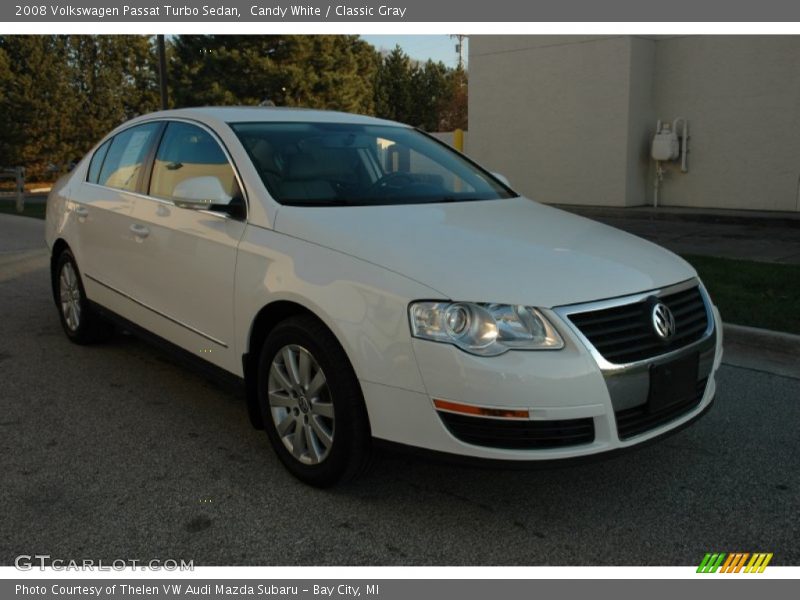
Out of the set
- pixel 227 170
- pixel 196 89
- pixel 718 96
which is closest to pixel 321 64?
pixel 196 89

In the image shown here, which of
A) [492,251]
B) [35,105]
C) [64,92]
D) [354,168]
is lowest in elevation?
[492,251]

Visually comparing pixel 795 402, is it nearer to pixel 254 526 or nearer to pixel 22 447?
pixel 254 526

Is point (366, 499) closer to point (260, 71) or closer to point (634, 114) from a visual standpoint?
point (634, 114)

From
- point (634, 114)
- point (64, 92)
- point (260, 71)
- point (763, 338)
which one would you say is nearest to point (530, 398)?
point (763, 338)

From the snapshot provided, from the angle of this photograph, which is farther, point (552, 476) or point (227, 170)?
point (227, 170)

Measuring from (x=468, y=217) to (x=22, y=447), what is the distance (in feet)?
8.02

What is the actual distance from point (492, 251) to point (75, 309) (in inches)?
146

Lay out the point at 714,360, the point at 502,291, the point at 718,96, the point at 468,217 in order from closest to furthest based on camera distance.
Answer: the point at 502,291 → the point at 714,360 → the point at 468,217 → the point at 718,96

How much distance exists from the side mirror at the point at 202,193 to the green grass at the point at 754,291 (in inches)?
151

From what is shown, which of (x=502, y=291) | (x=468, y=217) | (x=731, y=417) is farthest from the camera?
(x=731, y=417)

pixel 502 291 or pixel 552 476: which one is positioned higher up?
pixel 502 291

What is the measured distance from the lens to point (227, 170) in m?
3.92

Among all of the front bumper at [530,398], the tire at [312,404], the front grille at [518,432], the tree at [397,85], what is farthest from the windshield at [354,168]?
the tree at [397,85]

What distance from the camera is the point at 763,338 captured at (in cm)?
529
